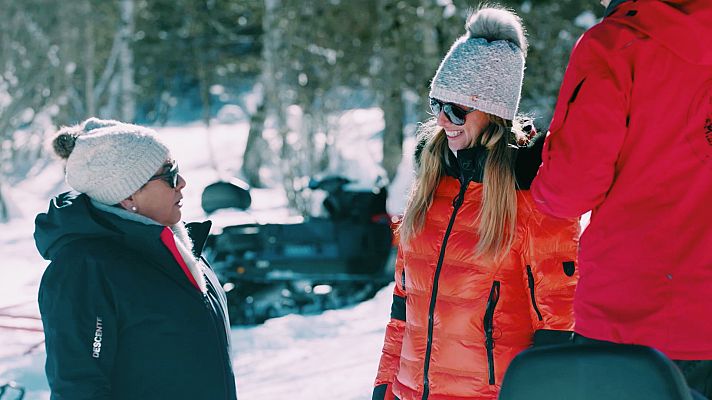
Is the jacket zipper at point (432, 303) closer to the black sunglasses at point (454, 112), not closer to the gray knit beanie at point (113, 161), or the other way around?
the black sunglasses at point (454, 112)

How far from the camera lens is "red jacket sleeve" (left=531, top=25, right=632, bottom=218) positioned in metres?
2.10

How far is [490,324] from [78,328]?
1086 millimetres

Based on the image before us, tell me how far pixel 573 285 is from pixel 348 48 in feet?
75.9

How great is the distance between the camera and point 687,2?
6.81 feet

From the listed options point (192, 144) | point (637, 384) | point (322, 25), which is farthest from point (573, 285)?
point (192, 144)

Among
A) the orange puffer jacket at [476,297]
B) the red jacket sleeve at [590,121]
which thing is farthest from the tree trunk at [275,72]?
the red jacket sleeve at [590,121]

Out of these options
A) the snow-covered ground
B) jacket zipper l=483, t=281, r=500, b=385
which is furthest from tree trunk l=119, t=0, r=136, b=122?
jacket zipper l=483, t=281, r=500, b=385

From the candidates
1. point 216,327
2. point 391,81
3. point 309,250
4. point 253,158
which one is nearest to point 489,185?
point 216,327

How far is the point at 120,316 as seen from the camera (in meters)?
2.47

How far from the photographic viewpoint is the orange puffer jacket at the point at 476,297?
2.44m

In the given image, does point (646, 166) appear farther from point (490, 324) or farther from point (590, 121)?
point (490, 324)

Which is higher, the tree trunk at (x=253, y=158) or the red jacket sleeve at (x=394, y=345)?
the red jacket sleeve at (x=394, y=345)

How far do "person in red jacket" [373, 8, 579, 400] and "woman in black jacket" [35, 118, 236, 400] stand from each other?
60 centimetres

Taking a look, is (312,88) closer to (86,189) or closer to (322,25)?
(322,25)
